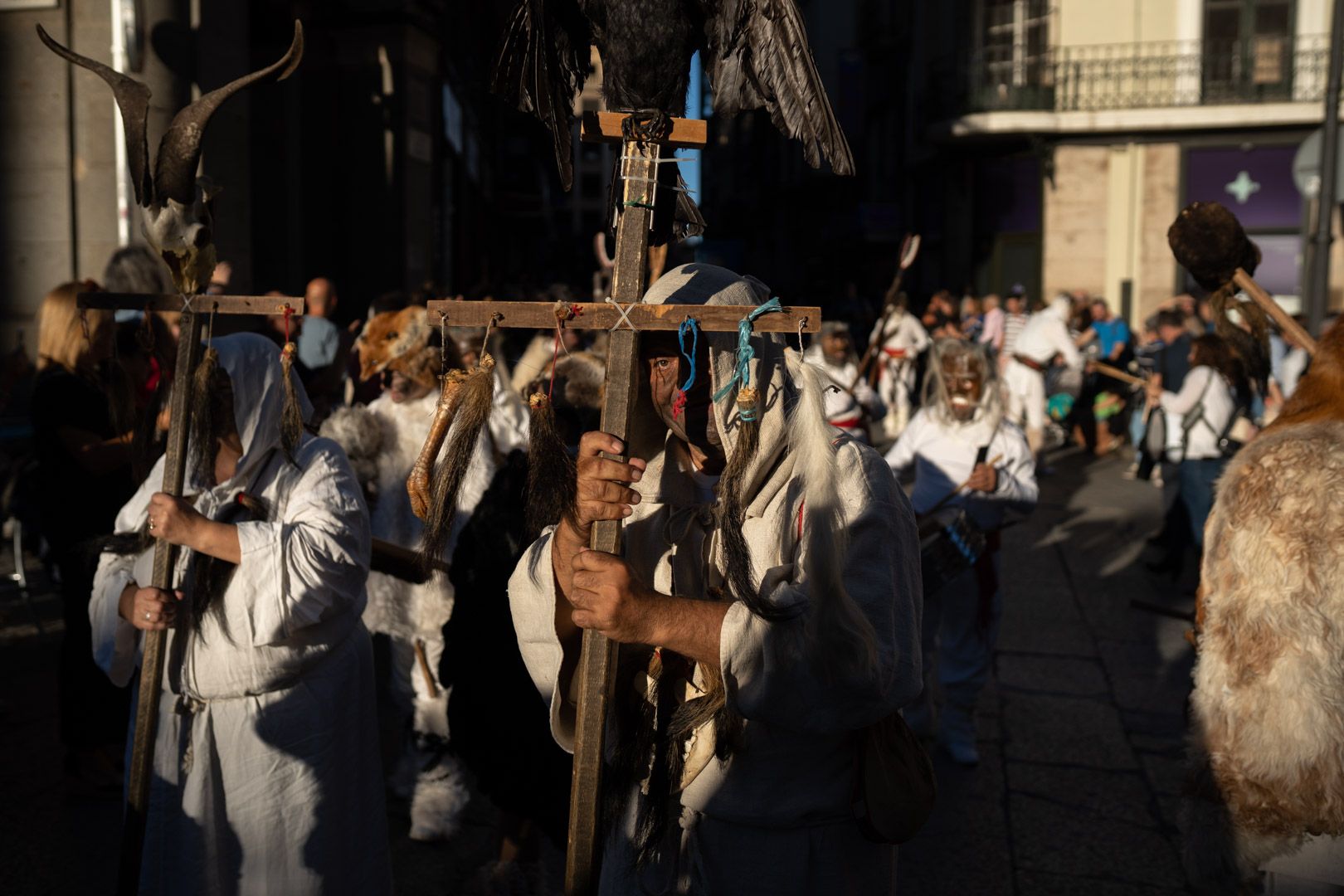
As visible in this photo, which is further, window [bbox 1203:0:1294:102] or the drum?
window [bbox 1203:0:1294:102]

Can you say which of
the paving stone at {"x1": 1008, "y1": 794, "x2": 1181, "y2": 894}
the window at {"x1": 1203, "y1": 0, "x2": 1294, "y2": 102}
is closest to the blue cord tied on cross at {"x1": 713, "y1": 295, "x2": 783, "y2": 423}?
the paving stone at {"x1": 1008, "y1": 794, "x2": 1181, "y2": 894}

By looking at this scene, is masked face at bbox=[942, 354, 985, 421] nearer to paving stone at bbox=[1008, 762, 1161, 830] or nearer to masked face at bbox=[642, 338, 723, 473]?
paving stone at bbox=[1008, 762, 1161, 830]

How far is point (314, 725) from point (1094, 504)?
35.0ft

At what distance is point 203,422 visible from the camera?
11.0 feet

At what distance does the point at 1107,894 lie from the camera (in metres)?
4.63

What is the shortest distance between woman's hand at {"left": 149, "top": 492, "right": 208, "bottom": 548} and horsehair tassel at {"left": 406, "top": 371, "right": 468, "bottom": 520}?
1116 millimetres

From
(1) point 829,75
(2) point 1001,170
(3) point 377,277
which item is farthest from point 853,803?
(1) point 829,75

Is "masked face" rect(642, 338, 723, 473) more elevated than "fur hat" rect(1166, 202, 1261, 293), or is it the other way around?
"fur hat" rect(1166, 202, 1261, 293)

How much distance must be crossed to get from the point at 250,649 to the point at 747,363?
6.18ft

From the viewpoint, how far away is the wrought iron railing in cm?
2414

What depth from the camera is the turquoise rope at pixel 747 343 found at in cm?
220

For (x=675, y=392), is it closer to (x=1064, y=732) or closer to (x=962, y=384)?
(x=962, y=384)

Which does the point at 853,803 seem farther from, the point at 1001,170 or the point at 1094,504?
the point at 1001,170

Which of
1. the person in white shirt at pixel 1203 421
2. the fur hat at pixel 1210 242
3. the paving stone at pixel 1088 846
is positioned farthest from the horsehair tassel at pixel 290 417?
the person in white shirt at pixel 1203 421
